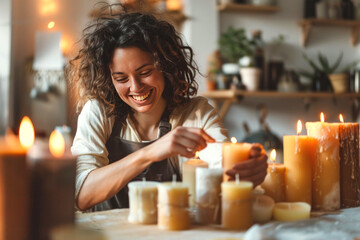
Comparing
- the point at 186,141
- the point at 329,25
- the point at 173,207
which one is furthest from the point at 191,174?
the point at 329,25

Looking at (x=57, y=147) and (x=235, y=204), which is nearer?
(x=57, y=147)

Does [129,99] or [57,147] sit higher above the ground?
[129,99]

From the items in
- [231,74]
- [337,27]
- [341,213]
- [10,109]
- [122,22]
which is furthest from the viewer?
[337,27]

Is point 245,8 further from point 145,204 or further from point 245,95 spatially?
point 145,204

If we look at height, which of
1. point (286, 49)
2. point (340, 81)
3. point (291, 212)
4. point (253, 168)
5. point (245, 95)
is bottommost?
point (291, 212)

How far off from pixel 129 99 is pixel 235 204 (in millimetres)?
781

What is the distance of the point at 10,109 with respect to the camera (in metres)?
3.82

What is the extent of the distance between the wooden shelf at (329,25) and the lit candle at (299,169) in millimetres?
3090

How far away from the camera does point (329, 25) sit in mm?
4082

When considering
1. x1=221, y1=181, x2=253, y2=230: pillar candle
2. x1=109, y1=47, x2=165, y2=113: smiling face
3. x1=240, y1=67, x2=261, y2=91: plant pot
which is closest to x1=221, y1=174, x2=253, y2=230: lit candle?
x1=221, y1=181, x2=253, y2=230: pillar candle

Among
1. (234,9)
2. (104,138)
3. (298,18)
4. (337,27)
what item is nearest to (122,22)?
(104,138)

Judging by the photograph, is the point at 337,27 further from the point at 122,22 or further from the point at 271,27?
the point at 122,22

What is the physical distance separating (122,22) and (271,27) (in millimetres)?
2599

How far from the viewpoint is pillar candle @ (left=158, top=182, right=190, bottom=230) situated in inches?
33.9
